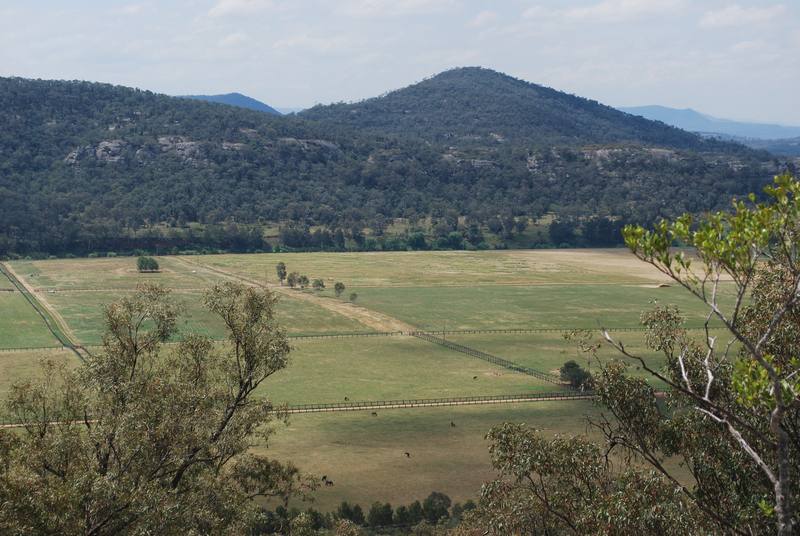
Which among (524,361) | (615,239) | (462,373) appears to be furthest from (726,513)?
(615,239)

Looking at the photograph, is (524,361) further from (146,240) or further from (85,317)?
(146,240)

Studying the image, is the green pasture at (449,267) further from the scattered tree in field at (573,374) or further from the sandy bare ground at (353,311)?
the scattered tree in field at (573,374)

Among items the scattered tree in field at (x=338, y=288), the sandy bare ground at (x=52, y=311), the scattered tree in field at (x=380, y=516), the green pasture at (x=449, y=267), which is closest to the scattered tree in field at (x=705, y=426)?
the scattered tree in field at (x=380, y=516)

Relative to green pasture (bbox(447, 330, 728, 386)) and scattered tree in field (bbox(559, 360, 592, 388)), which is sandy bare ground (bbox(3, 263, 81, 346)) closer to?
green pasture (bbox(447, 330, 728, 386))

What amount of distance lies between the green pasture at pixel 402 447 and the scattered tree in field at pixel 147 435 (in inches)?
587

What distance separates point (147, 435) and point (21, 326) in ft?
243

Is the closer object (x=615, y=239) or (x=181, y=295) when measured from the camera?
(x=181, y=295)

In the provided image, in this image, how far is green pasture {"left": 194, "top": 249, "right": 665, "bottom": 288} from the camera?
132 meters

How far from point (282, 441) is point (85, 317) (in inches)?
1941

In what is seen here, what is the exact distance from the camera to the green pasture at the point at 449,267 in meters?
132

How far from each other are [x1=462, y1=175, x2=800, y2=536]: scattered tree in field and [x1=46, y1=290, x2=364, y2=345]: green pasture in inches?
2517

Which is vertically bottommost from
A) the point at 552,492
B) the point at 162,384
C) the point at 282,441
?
the point at 282,441

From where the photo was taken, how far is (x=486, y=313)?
335 feet

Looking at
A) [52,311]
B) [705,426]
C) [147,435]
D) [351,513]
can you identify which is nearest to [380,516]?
[351,513]
